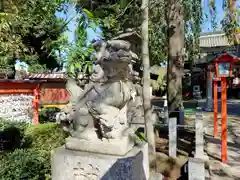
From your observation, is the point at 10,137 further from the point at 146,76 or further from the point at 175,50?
the point at 175,50

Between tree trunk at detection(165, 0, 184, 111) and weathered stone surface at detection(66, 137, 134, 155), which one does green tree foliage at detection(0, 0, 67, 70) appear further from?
tree trunk at detection(165, 0, 184, 111)

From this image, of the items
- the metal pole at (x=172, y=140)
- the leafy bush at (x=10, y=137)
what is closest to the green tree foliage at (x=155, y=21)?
the metal pole at (x=172, y=140)

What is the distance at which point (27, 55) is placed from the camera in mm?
11320

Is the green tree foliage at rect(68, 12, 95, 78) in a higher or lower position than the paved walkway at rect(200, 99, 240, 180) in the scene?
higher

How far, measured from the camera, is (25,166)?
2.44 m

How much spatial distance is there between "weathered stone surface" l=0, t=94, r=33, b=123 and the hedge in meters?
1.41

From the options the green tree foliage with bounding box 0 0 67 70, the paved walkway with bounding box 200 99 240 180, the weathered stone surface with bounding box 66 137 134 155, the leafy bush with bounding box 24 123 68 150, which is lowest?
the paved walkway with bounding box 200 99 240 180

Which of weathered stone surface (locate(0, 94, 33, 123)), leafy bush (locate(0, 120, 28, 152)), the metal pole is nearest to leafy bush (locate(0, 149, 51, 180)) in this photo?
leafy bush (locate(0, 120, 28, 152))

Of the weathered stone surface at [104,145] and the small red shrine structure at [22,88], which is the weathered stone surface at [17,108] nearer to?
the small red shrine structure at [22,88]

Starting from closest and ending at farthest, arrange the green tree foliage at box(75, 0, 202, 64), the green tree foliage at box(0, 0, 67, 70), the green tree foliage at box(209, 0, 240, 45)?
the green tree foliage at box(209, 0, 240, 45)
the green tree foliage at box(0, 0, 67, 70)
the green tree foliage at box(75, 0, 202, 64)

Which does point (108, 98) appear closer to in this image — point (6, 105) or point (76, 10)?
point (76, 10)

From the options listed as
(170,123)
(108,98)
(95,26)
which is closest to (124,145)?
Answer: (108,98)

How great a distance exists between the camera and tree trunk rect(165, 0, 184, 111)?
5.90 meters

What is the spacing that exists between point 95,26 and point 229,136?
173 inches
